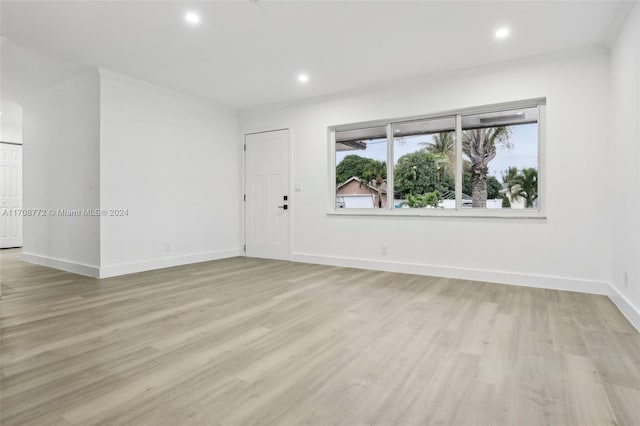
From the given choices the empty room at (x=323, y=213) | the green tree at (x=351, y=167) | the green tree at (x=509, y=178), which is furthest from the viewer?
the green tree at (x=351, y=167)

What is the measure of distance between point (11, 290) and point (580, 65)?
259 inches

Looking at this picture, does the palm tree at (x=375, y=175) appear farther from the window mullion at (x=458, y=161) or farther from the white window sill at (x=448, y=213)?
the window mullion at (x=458, y=161)

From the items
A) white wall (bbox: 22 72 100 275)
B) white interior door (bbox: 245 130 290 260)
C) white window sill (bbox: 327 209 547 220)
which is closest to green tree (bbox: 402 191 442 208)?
white window sill (bbox: 327 209 547 220)

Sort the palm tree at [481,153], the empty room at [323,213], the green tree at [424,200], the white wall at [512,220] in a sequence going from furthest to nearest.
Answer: the green tree at [424,200], the palm tree at [481,153], the white wall at [512,220], the empty room at [323,213]

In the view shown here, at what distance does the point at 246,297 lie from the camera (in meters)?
3.38

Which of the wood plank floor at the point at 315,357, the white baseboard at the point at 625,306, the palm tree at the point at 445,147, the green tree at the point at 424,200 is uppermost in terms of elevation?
the palm tree at the point at 445,147

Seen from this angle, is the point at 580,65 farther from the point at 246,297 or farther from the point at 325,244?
the point at 246,297

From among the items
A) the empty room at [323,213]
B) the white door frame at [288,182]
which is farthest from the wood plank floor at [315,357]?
the white door frame at [288,182]

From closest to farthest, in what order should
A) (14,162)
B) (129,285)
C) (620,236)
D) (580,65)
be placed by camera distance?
(620,236) < (580,65) < (129,285) < (14,162)

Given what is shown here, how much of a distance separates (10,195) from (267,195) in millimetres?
6236

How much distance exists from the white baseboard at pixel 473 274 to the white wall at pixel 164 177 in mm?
1688

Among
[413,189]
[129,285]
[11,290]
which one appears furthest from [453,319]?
[11,290]

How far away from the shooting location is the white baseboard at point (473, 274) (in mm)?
3600

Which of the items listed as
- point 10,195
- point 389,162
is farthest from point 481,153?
point 10,195
